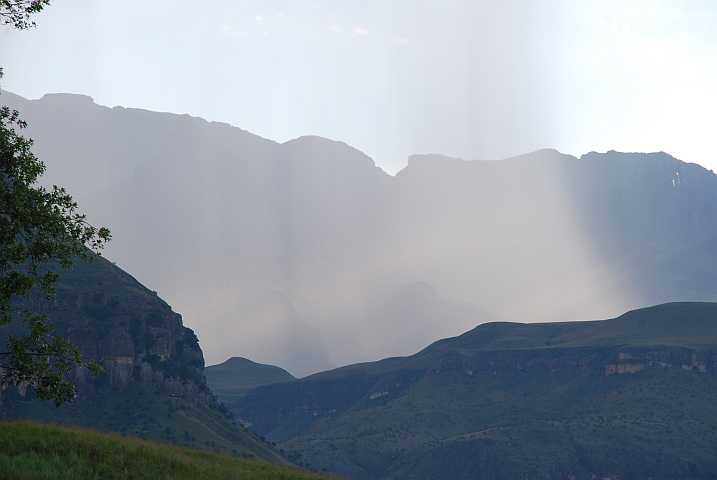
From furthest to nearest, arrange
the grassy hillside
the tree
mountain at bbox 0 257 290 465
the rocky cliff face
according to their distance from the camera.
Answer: the rocky cliff face, mountain at bbox 0 257 290 465, the grassy hillside, the tree

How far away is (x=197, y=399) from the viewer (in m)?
182

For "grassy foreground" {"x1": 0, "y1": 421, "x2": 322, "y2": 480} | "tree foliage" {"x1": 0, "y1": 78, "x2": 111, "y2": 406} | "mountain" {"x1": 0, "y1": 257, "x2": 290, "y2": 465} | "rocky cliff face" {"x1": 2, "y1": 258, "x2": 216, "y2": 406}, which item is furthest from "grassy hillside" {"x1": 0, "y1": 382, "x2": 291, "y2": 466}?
"tree foliage" {"x1": 0, "y1": 78, "x2": 111, "y2": 406}

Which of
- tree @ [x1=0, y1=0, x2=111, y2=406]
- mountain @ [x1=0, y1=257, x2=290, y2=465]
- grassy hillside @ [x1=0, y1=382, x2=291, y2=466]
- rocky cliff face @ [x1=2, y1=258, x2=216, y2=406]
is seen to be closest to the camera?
tree @ [x1=0, y1=0, x2=111, y2=406]

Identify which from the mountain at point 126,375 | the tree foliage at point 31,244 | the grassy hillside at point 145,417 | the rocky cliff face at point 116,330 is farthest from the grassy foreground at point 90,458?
the rocky cliff face at point 116,330

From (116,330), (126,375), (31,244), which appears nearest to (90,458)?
(31,244)

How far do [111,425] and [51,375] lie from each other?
4417 inches

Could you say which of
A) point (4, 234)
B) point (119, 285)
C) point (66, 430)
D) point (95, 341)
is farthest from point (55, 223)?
point (119, 285)

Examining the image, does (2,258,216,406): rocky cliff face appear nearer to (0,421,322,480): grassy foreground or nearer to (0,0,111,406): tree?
(0,421,322,480): grassy foreground

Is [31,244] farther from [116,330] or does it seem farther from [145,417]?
[116,330]

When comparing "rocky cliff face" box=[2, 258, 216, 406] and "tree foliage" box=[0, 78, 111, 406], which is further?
"rocky cliff face" box=[2, 258, 216, 406]

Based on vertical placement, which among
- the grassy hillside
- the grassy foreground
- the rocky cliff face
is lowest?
the grassy foreground

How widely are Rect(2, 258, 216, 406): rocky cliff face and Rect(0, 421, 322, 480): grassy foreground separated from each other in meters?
110

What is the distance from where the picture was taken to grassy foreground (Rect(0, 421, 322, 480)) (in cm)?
3762

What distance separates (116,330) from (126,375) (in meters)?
10.00
